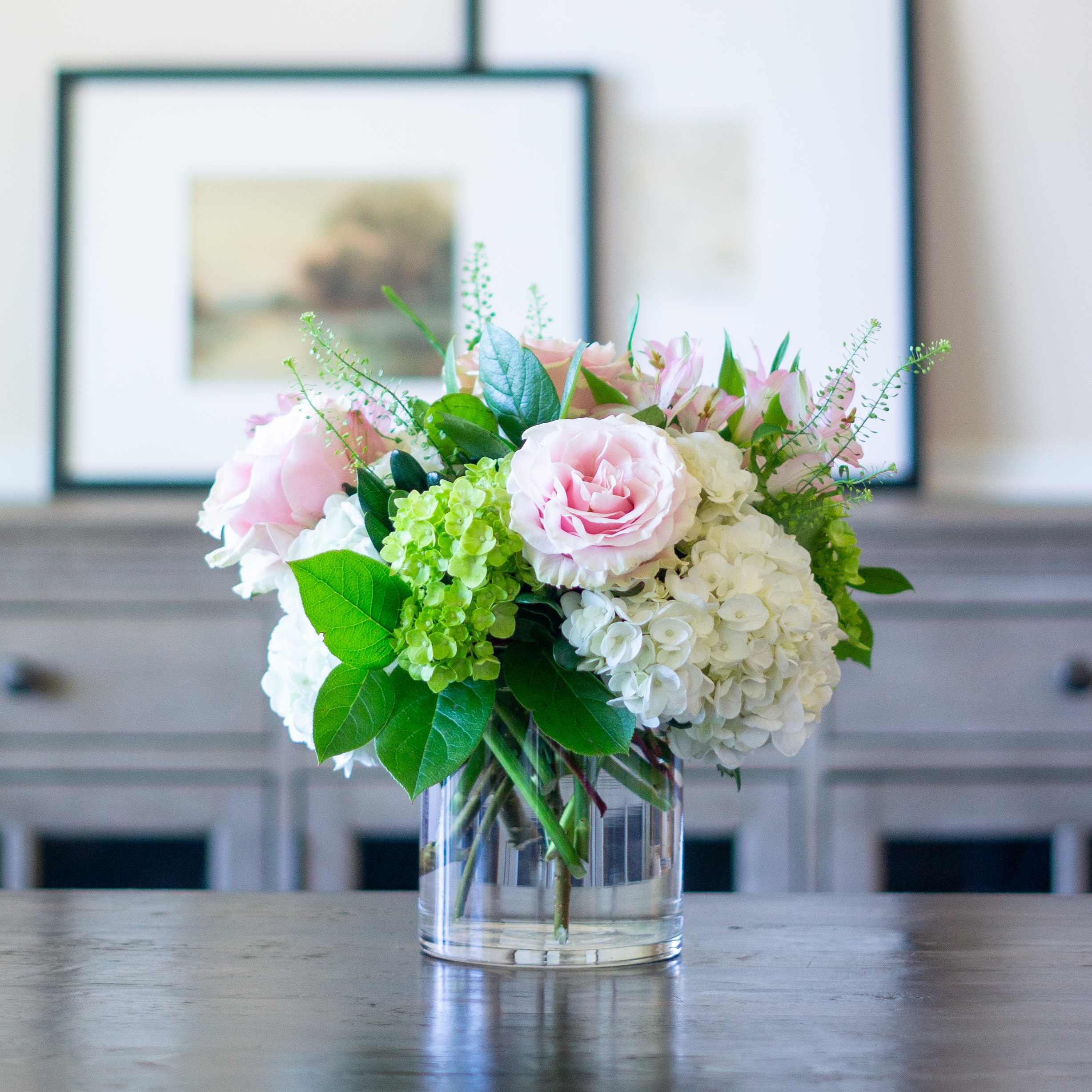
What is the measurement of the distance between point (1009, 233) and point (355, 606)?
166 centimetres

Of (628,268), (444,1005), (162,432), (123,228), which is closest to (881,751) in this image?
(628,268)

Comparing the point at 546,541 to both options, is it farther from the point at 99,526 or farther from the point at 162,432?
the point at 162,432

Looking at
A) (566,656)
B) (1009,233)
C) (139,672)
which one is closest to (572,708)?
(566,656)

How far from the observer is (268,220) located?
76.2 inches

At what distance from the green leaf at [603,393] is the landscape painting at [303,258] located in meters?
1.24

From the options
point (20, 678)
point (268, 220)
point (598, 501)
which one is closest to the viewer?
point (598, 501)

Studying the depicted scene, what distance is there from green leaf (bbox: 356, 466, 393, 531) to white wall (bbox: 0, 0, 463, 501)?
56.0 inches

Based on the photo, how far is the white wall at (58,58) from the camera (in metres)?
1.94

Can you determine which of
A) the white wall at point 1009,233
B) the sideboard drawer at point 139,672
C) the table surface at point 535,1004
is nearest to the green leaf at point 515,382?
the table surface at point 535,1004

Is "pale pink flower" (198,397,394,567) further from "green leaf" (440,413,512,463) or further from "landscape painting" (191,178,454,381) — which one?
"landscape painting" (191,178,454,381)

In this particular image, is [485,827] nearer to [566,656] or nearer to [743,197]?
[566,656]

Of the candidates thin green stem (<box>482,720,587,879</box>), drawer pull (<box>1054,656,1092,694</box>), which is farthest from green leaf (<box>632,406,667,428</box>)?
drawer pull (<box>1054,656,1092,694</box>)

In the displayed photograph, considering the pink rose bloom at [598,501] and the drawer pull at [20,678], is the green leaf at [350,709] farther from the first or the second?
the drawer pull at [20,678]

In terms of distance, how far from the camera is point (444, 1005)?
2.22 ft
